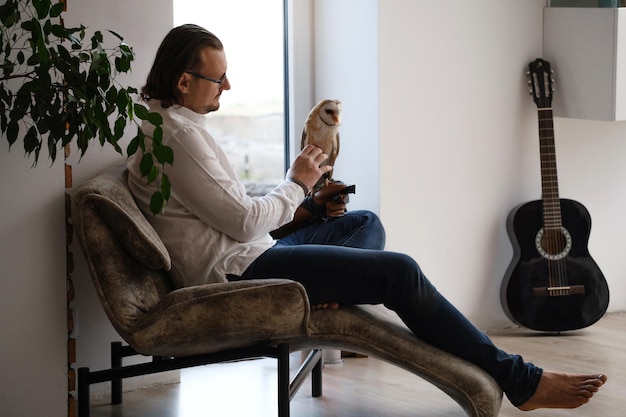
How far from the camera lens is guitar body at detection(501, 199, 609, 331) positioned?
3615mm

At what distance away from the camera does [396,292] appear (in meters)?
2.42

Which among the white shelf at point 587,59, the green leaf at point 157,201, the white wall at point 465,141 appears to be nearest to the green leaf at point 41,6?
the green leaf at point 157,201

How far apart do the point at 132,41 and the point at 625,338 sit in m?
2.13

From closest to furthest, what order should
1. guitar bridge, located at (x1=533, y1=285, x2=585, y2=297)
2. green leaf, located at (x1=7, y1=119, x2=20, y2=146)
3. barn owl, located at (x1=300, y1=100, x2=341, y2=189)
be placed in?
green leaf, located at (x1=7, y1=119, x2=20, y2=146), barn owl, located at (x1=300, y1=100, x2=341, y2=189), guitar bridge, located at (x1=533, y1=285, x2=585, y2=297)

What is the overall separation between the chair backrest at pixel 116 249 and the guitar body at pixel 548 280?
174cm

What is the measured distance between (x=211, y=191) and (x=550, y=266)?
1.73m

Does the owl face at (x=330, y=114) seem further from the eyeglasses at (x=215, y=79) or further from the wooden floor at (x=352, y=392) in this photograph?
the wooden floor at (x=352, y=392)

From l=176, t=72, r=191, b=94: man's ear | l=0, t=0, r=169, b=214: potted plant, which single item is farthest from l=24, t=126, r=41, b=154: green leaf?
l=176, t=72, r=191, b=94: man's ear

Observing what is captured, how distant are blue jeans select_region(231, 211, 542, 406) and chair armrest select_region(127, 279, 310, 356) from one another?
0.59 ft

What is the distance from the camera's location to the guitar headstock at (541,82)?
3686 mm

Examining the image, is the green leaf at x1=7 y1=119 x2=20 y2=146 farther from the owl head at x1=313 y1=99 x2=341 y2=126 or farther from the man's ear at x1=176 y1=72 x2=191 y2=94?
the owl head at x1=313 y1=99 x2=341 y2=126

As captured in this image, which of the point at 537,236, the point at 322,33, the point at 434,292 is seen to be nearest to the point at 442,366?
the point at 434,292

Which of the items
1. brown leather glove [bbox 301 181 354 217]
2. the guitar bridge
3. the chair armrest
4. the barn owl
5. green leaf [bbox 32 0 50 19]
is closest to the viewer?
green leaf [bbox 32 0 50 19]

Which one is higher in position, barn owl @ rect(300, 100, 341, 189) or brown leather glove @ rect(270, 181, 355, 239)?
barn owl @ rect(300, 100, 341, 189)
